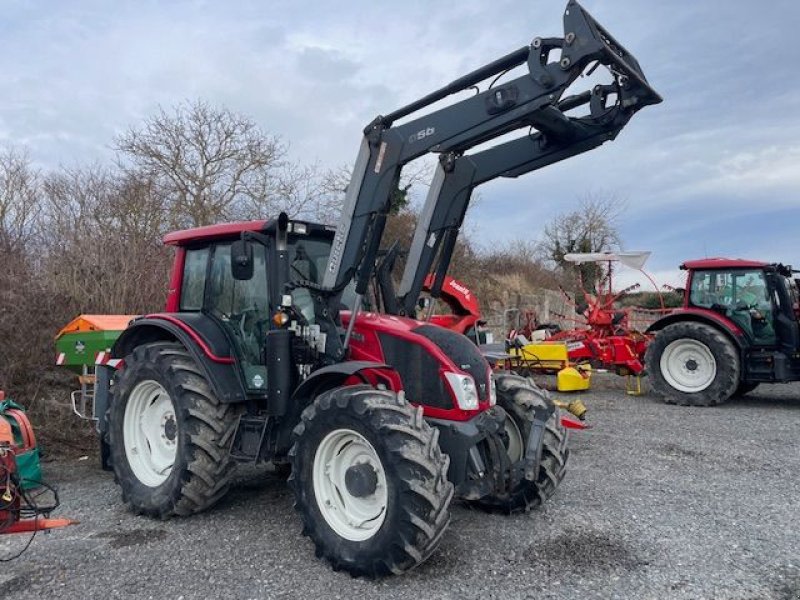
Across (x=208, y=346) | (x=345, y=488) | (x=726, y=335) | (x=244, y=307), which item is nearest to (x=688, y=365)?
(x=726, y=335)

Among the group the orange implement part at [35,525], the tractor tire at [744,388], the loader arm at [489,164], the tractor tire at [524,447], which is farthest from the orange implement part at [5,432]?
the tractor tire at [744,388]

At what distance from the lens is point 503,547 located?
410 centimetres

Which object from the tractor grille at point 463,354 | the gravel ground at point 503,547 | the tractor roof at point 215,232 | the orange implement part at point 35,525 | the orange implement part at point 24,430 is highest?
the tractor roof at point 215,232

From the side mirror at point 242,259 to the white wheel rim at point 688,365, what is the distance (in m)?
8.41

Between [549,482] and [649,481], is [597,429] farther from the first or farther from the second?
[549,482]

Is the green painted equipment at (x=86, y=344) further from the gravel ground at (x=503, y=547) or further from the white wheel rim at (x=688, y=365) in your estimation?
the white wheel rim at (x=688, y=365)

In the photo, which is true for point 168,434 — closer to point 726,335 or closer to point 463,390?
point 463,390

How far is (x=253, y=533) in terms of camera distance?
4.43 metres

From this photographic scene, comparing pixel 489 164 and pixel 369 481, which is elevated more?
pixel 489 164

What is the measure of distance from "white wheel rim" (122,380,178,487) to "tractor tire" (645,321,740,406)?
826 cm

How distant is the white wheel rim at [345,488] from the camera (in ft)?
12.5

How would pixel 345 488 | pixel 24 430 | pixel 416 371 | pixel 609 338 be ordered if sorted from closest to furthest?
pixel 345 488 → pixel 416 371 → pixel 24 430 → pixel 609 338

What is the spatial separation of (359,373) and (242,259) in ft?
3.51

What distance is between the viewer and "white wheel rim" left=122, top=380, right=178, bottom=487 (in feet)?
16.6
